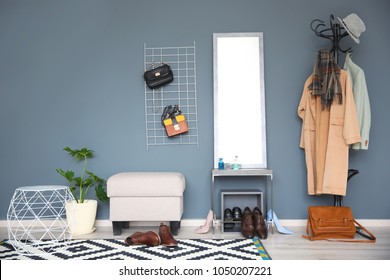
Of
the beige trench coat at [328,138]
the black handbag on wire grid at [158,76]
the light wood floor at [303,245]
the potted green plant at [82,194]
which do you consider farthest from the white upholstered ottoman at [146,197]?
the beige trench coat at [328,138]

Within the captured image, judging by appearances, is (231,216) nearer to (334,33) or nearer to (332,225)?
(332,225)

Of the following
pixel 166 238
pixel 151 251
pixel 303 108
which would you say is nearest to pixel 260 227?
pixel 166 238

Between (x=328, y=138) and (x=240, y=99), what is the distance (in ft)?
3.03

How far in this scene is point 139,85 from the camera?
178 inches

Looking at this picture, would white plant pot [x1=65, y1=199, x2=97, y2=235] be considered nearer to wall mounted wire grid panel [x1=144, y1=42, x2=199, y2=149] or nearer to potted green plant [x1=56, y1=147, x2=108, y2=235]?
potted green plant [x1=56, y1=147, x2=108, y2=235]

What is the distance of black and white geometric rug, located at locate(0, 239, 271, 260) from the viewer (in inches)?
129

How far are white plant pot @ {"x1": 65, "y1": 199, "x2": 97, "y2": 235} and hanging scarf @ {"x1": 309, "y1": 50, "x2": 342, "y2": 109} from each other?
239cm

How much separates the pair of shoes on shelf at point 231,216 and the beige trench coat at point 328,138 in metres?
0.71

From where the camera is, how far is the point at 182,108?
448 cm

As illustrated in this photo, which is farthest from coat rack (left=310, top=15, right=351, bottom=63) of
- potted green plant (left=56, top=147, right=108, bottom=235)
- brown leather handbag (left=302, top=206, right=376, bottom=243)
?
potted green plant (left=56, top=147, right=108, bottom=235)

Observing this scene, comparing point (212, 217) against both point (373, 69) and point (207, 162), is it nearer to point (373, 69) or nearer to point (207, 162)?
point (207, 162)

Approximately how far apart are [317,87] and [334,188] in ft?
3.10
